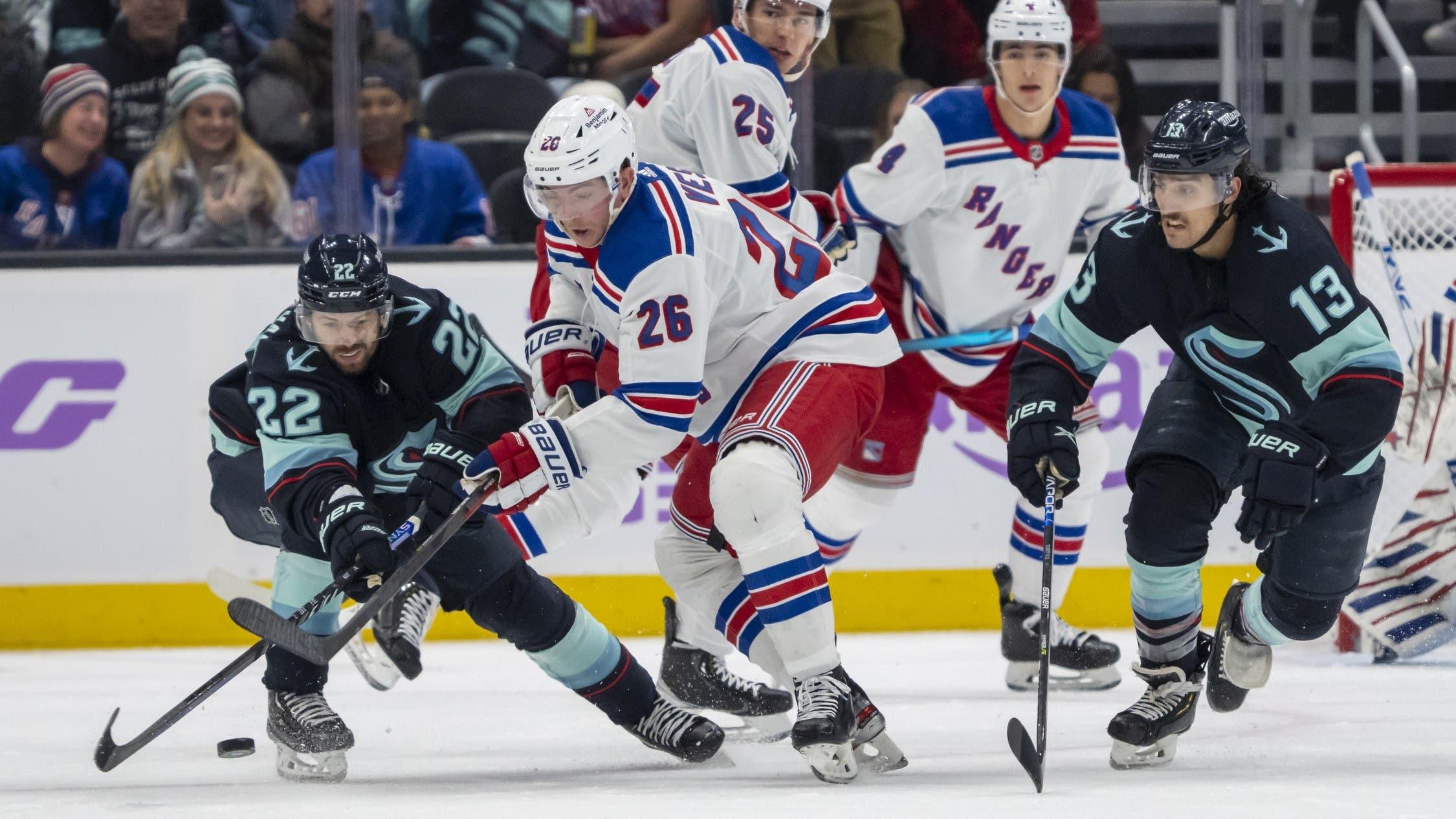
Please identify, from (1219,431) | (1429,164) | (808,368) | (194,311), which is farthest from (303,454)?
(1429,164)

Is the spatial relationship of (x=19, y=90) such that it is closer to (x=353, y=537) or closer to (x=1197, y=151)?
(x=353, y=537)

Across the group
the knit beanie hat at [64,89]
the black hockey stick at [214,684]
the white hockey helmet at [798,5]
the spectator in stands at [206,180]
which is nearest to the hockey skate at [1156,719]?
the black hockey stick at [214,684]

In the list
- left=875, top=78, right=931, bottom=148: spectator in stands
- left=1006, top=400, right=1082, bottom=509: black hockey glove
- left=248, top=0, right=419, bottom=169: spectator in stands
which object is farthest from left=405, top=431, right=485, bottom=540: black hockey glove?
left=875, top=78, right=931, bottom=148: spectator in stands

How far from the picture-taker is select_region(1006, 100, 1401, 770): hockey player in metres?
2.86

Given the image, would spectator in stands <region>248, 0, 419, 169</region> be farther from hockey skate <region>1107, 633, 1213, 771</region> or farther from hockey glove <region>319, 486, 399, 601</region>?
hockey skate <region>1107, 633, 1213, 771</region>

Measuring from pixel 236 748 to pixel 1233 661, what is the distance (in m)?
1.74

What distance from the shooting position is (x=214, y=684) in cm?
299

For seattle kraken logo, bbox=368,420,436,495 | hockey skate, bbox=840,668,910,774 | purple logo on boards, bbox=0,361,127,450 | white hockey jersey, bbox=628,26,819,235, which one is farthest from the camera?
purple logo on boards, bbox=0,361,127,450

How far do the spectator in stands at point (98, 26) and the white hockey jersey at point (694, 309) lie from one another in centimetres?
205

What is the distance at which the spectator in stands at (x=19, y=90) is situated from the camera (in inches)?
196

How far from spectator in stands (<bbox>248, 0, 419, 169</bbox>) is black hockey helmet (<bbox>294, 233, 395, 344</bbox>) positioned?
6.63ft

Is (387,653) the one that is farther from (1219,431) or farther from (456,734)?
(1219,431)

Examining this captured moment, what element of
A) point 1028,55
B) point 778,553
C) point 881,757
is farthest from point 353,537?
point 1028,55

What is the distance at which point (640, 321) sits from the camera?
9.37ft
